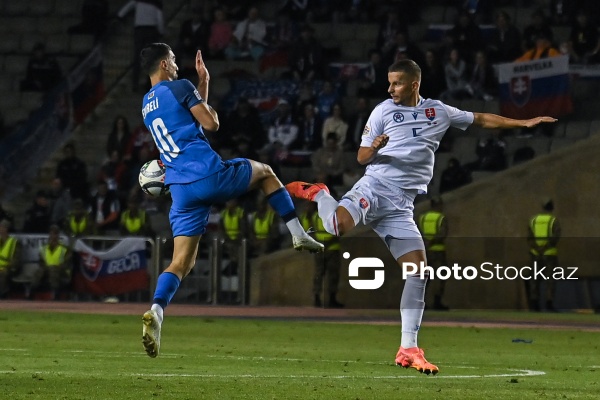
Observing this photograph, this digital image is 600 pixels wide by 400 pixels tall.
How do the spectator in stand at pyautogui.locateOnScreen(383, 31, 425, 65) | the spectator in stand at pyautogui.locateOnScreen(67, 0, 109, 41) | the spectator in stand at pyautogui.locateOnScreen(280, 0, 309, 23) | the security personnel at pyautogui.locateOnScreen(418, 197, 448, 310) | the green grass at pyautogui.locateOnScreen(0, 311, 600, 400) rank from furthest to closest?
the spectator in stand at pyautogui.locateOnScreen(67, 0, 109, 41), the spectator in stand at pyautogui.locateOnScreen(280, 0, 309, 23), the spectator in stand at pyautogui.locateOnScreen(383, 31, 425, 65), the security personnel at pyautogui.locateOnScreen(418, 197, 448, 310), the green grass at pyautogui.locateOnScreen(0, 311, 600, 400)

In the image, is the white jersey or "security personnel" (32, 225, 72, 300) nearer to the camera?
the white jersey

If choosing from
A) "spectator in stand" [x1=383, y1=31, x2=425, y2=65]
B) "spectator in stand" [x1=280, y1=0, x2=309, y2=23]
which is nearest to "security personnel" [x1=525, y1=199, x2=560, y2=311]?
"spectator in stand" [x1=383, y1=31, x2=425, y2=65]

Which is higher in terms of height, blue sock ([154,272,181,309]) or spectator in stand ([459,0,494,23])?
spectator in stand ([459,0,494,23])

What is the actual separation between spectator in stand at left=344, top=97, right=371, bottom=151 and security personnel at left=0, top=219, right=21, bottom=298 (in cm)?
597

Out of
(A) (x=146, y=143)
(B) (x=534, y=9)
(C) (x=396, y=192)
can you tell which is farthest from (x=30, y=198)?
(C) (x=396, y=192)

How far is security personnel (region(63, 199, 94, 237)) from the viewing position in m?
26.5

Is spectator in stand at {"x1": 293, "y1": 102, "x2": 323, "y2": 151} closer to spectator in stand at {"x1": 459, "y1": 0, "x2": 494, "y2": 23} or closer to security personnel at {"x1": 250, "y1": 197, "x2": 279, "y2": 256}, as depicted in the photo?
security personnel at {"x1": 250, "y1": 197, "x2": 279, "y2": 256}

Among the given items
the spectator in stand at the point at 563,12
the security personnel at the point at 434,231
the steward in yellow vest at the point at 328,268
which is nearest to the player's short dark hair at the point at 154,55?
the steward in yellow vest at the point at 328,268

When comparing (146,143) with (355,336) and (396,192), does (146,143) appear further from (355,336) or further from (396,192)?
(396,192)

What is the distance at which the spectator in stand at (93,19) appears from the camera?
3184 centimetres

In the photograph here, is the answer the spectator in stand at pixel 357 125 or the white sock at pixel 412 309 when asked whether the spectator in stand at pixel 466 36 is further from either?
the white sock at pixel 412 309

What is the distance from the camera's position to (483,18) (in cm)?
2908

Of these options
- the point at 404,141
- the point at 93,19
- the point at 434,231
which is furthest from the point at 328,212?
the point at 93,19

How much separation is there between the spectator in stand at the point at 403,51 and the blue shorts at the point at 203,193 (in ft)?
53.1
